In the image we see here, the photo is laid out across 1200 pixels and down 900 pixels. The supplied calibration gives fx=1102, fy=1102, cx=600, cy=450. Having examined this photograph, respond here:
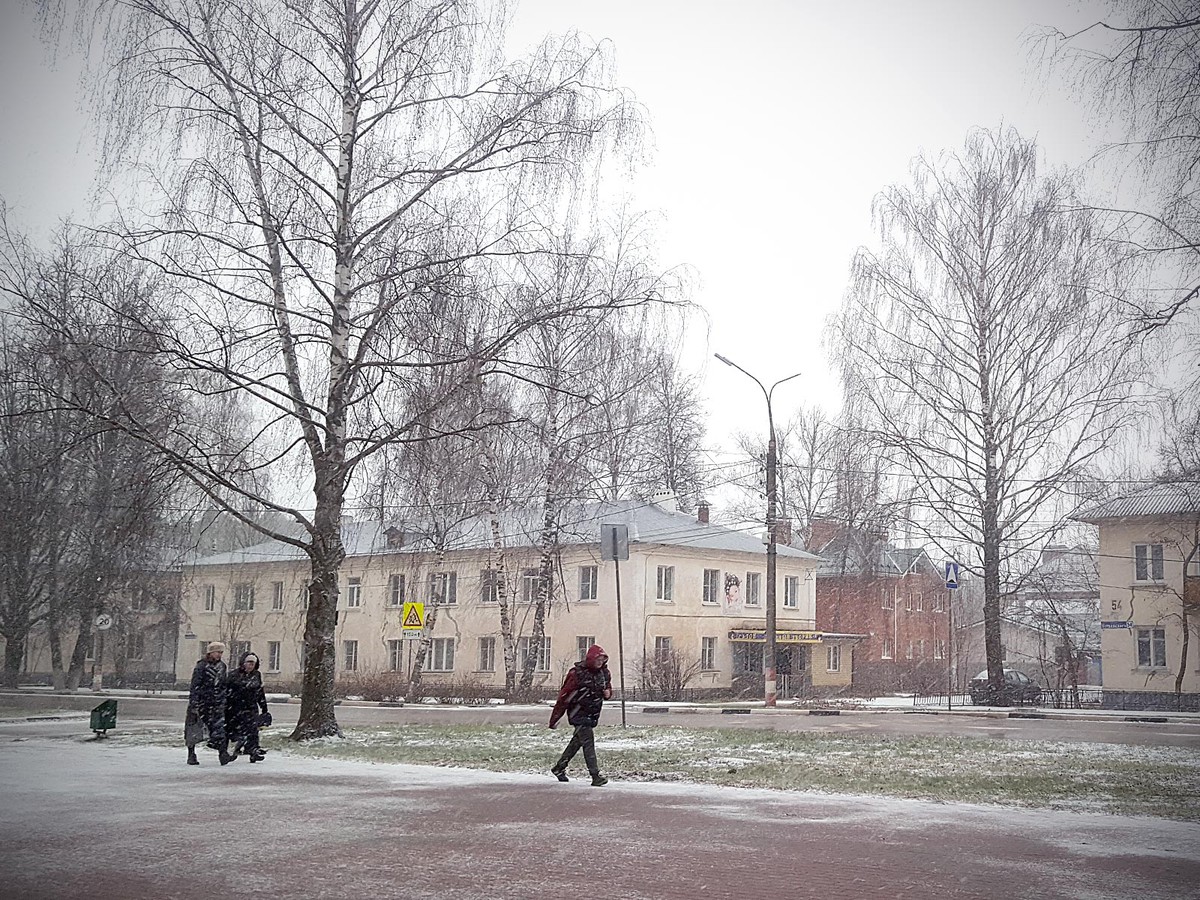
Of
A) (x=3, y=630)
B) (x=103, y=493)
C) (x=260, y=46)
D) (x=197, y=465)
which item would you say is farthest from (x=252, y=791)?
(x=3, y=630)

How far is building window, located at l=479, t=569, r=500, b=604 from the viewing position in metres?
45.7

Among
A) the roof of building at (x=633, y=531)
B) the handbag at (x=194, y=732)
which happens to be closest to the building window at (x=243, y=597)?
the roof of building at (x=633, y=531)

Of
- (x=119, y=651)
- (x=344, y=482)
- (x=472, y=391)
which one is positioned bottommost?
(x=119, y=651)

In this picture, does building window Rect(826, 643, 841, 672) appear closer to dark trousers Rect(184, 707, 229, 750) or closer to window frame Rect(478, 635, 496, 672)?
window frame Rect(478, 635, 496, 672)

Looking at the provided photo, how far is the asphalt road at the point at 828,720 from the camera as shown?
23234 mm

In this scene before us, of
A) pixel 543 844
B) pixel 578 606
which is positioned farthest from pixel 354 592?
pixel 543 844

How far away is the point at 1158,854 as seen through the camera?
29.0 feet

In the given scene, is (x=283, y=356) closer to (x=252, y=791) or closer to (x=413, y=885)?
(x=252, y=791)

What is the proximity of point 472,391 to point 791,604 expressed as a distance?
132 feet

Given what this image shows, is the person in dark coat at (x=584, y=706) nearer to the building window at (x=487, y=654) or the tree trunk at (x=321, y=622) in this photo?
the tree trunk at (x=321, y=622)

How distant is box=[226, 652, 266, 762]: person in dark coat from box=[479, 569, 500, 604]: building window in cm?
2917

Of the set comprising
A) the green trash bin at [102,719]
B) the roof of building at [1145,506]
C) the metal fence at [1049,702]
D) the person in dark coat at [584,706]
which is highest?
the roof of building at [1145,506]

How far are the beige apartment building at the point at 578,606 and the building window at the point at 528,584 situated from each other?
0.08 meters

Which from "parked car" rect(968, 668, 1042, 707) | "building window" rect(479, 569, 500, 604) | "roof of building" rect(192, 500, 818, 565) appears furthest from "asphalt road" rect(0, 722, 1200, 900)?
"building window" rect(479, 569, 500, 604)
